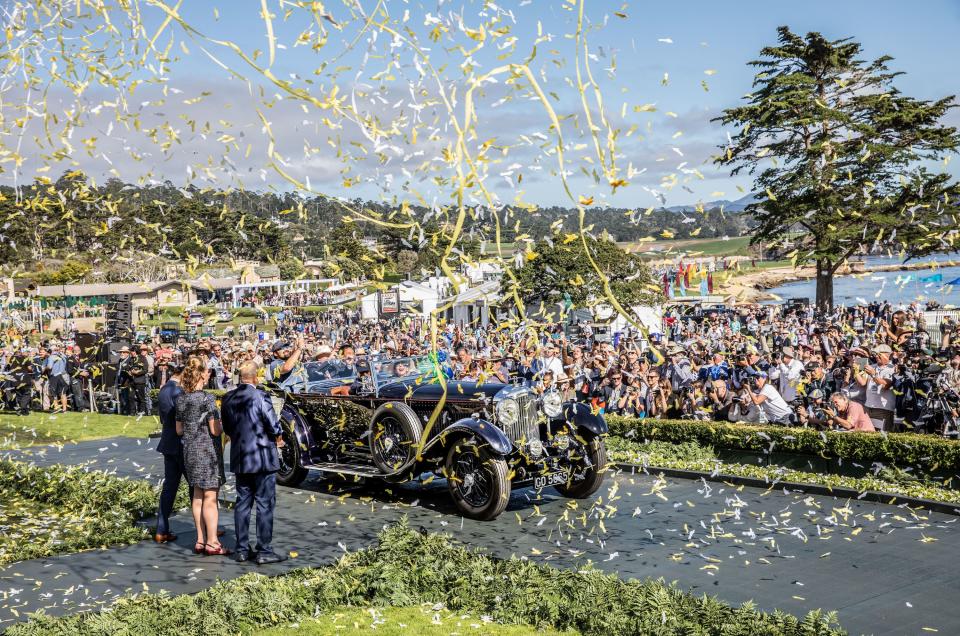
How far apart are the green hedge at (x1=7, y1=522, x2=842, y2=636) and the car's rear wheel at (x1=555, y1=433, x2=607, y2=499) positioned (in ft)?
11.4

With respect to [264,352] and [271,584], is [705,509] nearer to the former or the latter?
[271,584]

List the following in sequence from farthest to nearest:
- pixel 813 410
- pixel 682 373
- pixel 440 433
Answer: pixel 682 373, pixel 813 410, pixel 440 433

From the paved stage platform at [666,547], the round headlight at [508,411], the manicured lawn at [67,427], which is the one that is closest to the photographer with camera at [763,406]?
the paved stage platform at [666,547]

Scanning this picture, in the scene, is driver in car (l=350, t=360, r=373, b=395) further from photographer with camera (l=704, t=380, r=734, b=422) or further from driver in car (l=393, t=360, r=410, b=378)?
photographer with camera (l=704, t=380, r=734, b=422)

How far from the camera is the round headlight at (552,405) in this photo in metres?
11.0

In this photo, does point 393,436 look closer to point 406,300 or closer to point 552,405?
point 552,405

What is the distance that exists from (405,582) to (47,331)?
60.6 metres

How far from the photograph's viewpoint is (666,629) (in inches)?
229

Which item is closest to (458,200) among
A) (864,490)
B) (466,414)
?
(466,414)

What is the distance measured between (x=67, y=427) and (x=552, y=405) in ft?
47.9

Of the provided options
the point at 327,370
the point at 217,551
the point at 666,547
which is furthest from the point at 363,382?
the point at 666,547

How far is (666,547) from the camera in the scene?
28.4ft

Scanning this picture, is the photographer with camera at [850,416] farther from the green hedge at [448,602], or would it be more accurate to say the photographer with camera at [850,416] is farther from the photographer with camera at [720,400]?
the green hedge at [448,602]

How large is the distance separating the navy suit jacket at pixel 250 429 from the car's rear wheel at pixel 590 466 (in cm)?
411
